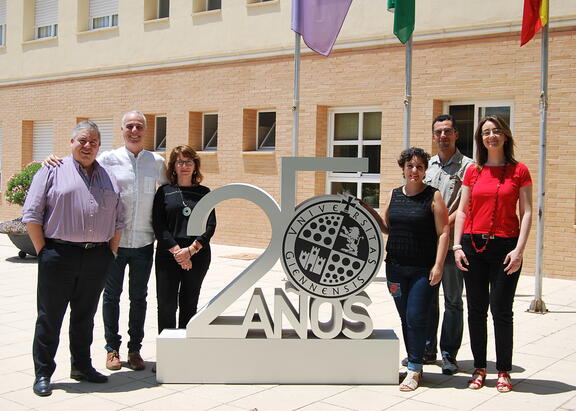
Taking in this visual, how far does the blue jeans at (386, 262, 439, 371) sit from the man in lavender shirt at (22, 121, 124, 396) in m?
2.10

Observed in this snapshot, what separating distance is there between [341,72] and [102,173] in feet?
28.1

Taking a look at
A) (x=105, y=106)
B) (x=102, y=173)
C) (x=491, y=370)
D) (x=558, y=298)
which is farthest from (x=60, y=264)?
(x=105, y=106)

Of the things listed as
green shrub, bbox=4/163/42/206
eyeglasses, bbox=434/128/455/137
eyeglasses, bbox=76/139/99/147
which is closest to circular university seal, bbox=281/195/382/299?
eyeglasses, bbox=434/128/455/137

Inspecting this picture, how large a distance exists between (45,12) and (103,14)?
239cm

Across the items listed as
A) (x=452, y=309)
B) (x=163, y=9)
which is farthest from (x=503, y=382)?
(x=163, y=9)

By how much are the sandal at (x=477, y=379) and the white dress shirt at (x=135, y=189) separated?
2.60 metres

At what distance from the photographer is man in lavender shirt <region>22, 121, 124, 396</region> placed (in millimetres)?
4715

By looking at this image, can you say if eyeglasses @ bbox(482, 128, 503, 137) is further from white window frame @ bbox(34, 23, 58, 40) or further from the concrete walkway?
white window frame @ bbox(34, 23, 58, 40)

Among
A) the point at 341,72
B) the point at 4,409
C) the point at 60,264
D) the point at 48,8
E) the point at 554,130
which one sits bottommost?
the point at 4,409

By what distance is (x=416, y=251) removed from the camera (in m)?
5.00

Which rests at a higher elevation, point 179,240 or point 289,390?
point 179,240

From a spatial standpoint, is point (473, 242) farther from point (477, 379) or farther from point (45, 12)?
point (45, 12)

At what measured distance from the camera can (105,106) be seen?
17.0m

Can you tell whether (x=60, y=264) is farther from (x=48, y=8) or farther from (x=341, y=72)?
(x=48, y=8)
